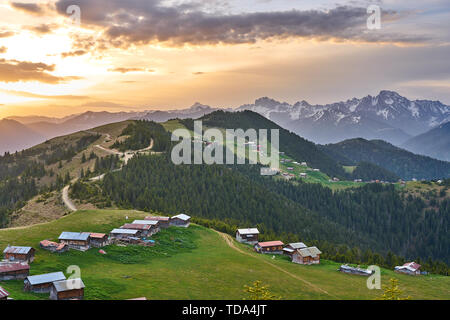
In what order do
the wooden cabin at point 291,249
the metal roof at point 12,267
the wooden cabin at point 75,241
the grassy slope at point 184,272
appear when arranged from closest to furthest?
the metal roof at point 12,267 → the grassy slope at point 184,272 → the wooden cabin at point 75,241 → the wooden cabin at point 291,249

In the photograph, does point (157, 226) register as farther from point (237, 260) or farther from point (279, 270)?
point (279, 270)

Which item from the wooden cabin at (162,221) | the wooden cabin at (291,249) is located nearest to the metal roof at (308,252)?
the wooden cabin at (291,249)

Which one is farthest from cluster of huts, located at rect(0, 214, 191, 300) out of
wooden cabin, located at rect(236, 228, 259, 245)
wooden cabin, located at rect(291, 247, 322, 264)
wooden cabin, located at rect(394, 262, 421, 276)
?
wooden cabin, located at rect(394, 262, 421, 276)

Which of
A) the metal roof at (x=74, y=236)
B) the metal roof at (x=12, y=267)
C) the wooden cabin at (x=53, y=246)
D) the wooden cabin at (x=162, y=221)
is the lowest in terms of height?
the wooden cabin at (x=162, y=221)

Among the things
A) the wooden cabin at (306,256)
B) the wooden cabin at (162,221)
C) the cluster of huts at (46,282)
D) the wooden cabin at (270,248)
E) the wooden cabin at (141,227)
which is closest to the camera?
the cluster of huts at (46,282)

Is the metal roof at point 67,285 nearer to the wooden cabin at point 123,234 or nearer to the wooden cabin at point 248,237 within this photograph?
the wooden cabin at point 123,234

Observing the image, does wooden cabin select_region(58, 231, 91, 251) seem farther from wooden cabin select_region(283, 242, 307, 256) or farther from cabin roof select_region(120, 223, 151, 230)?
wooden cabin select_region(283, 242, 307, 256)

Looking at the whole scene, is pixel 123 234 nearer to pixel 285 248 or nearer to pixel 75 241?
pixel 75 241
